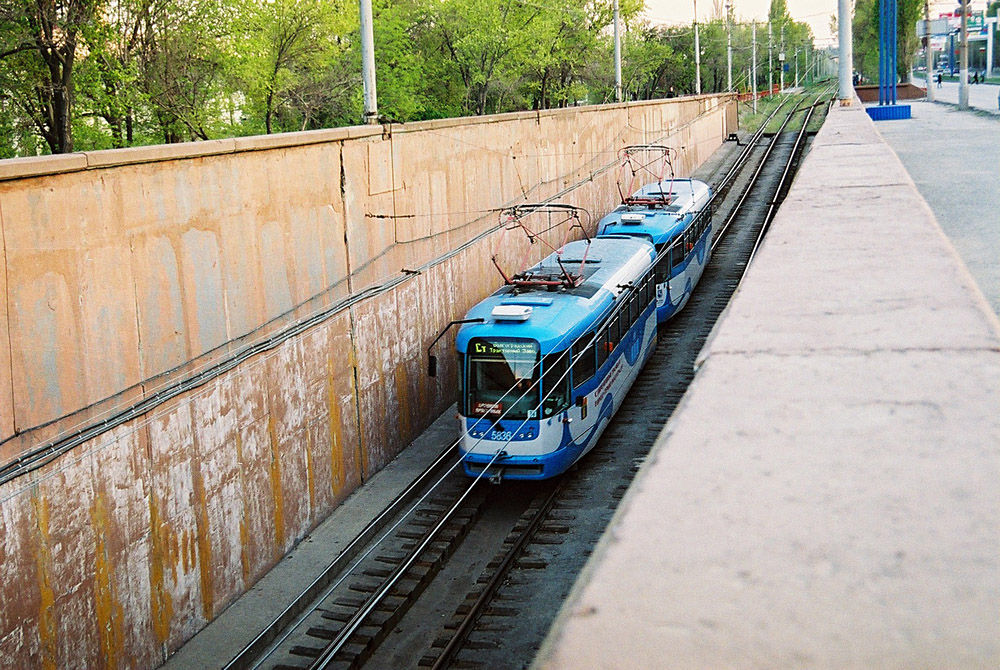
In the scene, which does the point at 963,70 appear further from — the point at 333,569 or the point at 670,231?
the point at 333,569

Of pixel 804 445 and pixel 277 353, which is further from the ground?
pixel 804 445

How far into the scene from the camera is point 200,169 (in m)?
12.5

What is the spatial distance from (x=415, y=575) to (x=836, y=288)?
10.7 meters

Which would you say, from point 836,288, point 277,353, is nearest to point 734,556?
point 836,288

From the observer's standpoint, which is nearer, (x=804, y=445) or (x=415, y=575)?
(x=804, y=445)

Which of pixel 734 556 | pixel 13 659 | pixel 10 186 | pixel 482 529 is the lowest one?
pixel 482 529

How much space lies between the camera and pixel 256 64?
31.2 metres

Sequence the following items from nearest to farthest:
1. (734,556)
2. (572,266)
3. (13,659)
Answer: (734,556)
(13,659)
(572,266)

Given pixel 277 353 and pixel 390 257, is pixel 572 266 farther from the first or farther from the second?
pixel 277 353

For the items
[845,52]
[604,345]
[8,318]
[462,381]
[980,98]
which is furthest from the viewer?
[980,98]

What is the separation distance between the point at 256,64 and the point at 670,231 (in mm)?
14035

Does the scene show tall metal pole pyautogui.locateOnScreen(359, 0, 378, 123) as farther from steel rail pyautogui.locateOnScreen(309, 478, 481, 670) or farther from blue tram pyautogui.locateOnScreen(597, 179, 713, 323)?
blue tram pyautogui.locateOnScreen(597, 179, 713, 323)

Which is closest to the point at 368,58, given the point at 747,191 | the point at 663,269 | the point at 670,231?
the point at 663,269

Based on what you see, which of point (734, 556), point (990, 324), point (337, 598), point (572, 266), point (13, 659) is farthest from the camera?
point (572, 266)
